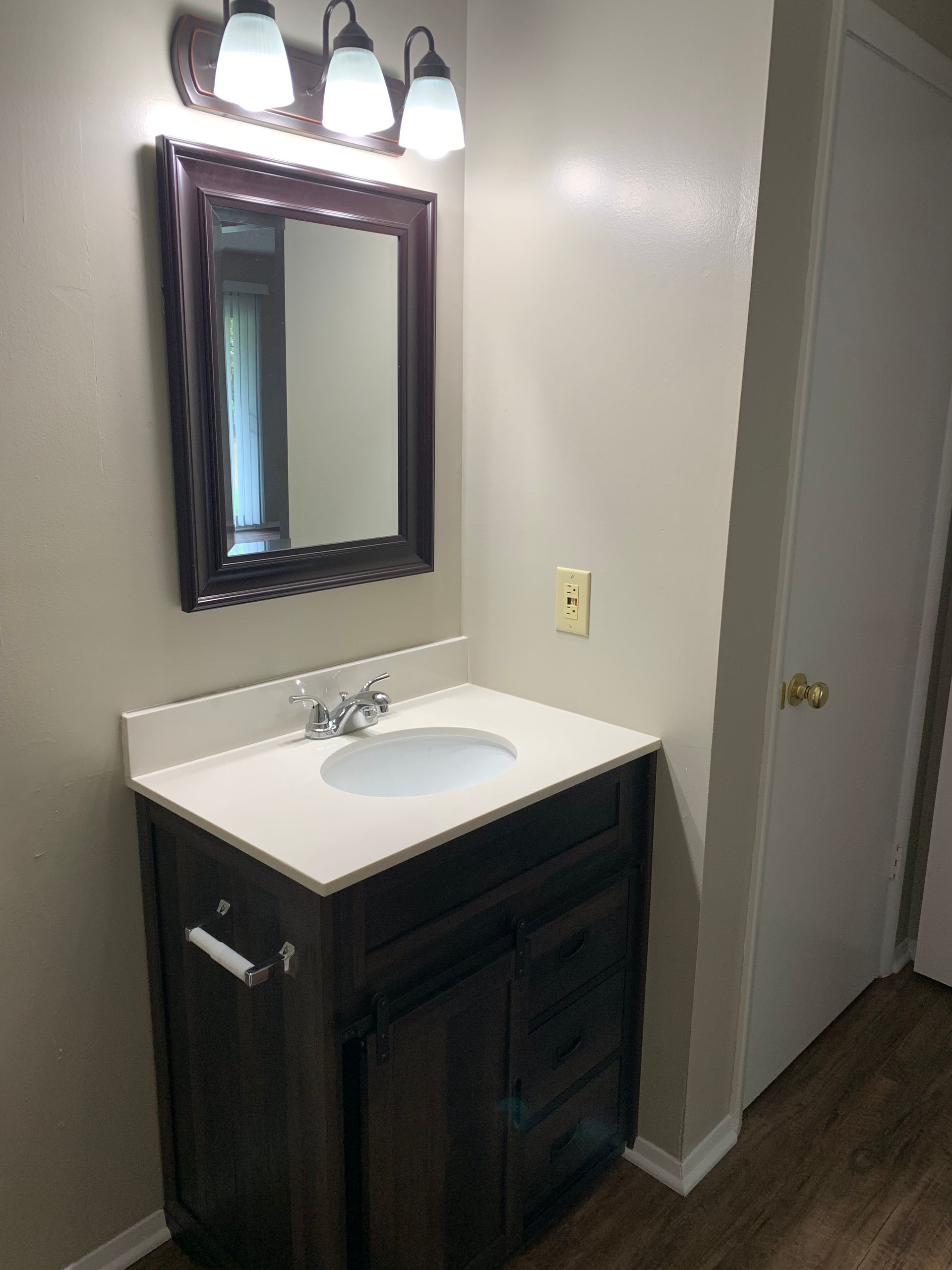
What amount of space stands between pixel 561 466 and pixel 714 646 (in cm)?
46

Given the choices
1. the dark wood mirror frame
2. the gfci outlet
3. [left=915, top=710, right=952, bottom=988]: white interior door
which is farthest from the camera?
[left=915, top=710, right=952, bottom=988]: white interior door

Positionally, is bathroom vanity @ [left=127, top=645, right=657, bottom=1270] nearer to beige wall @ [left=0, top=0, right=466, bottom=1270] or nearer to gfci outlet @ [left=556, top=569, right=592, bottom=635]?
beige wall @ [left=0, top=0, right=466, bottom=1270]

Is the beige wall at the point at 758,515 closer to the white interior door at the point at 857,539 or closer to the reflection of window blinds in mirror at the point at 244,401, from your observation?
the white interior door at the point at 857,539

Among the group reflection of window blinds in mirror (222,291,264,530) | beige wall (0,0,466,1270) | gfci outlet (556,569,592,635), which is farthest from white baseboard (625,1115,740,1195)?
reflection of window blinds in mirror (222,291,264,530)

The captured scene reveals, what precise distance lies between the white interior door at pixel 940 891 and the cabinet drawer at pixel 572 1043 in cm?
103

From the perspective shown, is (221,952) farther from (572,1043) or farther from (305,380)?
(305,380)

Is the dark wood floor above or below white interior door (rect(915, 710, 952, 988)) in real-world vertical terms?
below

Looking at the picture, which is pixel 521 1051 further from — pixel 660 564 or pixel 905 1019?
pixel 905 1019

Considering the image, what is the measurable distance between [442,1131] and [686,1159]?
64 cm

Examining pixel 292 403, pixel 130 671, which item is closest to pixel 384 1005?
pixel 130 671

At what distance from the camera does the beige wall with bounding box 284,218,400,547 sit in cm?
165

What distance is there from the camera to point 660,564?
1693 mm

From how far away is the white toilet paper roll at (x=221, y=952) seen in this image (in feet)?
4.32

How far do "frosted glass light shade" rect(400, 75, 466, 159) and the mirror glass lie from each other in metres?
0.17
